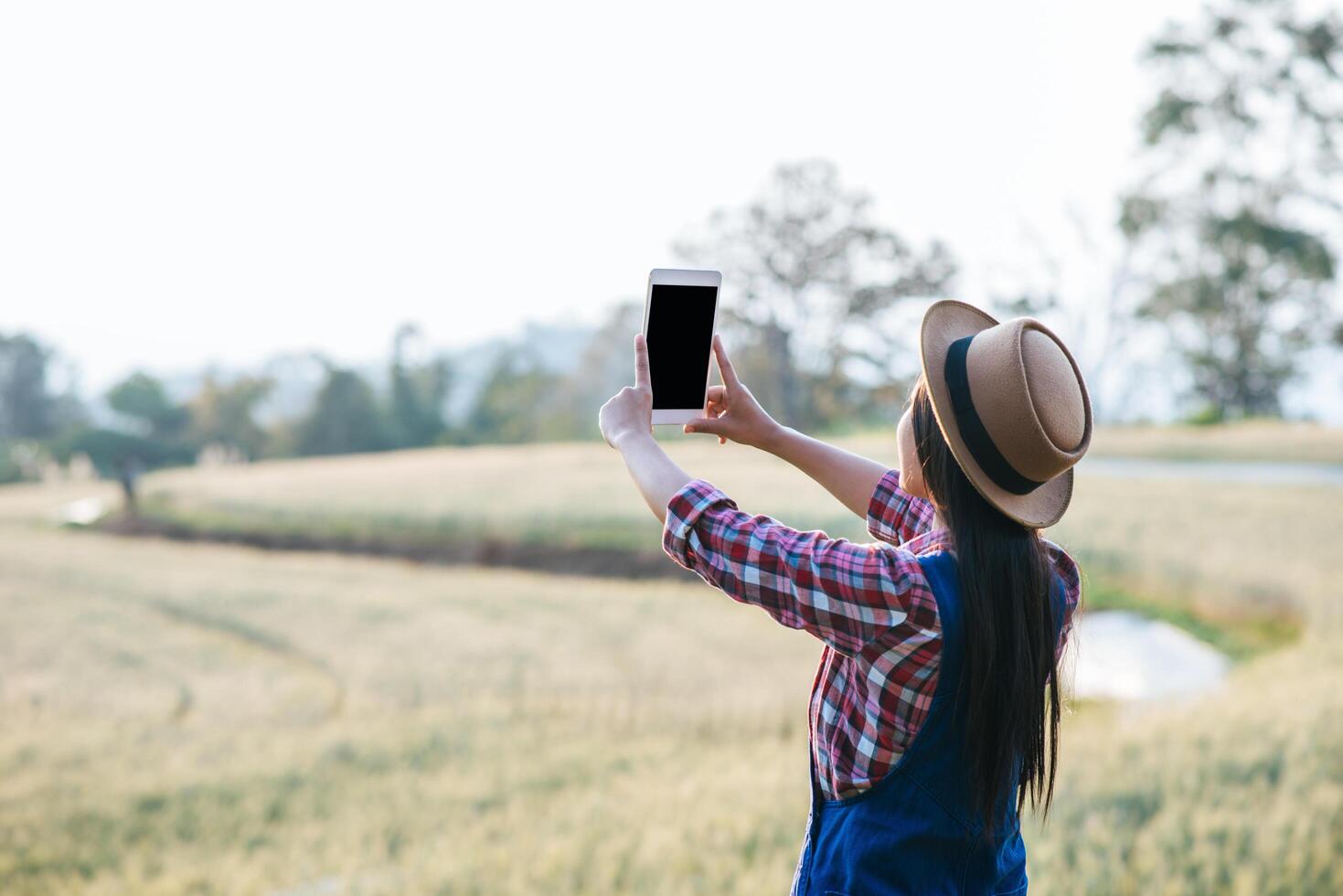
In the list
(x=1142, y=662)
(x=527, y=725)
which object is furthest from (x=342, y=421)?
(x=1142, y=662)

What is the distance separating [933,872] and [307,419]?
17599 mm

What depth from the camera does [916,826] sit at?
1207mm

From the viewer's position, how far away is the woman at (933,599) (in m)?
1.09

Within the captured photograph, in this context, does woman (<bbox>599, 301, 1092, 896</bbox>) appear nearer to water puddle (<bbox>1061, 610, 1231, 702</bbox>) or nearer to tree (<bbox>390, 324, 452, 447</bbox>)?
water puddle (<bbox>1061, 610, 1231, 702</bbox>)

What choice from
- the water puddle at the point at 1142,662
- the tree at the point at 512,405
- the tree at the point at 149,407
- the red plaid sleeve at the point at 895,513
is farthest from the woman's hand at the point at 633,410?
the tree at the point at 512,405

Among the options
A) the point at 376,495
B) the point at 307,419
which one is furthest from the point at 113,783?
the point at 307,419

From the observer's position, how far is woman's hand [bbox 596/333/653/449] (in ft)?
3.97

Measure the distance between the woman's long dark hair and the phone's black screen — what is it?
0.94 ft

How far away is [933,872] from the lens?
1225 millimetres

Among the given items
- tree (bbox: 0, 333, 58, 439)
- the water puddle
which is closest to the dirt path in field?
tree (bbox: 0, 333, 58, 439)

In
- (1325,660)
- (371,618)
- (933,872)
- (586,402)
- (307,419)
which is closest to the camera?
(933,872)

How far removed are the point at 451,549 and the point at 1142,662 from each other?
20.4 ft

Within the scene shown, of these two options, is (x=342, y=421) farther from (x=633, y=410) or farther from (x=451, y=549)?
(x=633, y=410)

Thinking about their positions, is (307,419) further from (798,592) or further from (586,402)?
(798,592)
